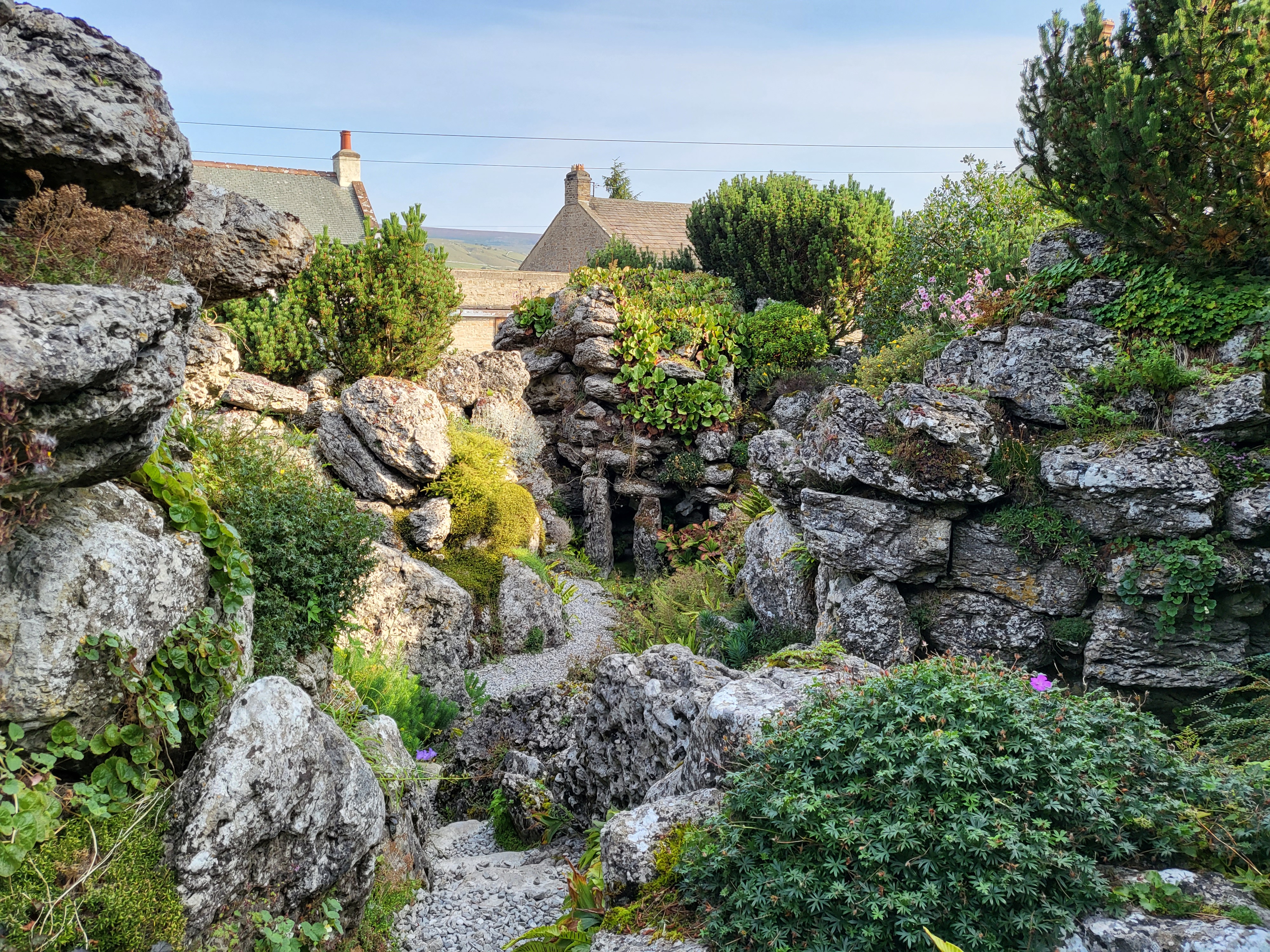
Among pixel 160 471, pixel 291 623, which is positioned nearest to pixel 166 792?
pixel 160 471

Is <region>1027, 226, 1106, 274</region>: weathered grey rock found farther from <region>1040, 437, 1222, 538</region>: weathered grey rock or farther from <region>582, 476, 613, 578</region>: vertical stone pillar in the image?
<region>582, 476, 613, 578</region>: vertical stone pillar

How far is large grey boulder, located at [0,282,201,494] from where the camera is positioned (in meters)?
2.66

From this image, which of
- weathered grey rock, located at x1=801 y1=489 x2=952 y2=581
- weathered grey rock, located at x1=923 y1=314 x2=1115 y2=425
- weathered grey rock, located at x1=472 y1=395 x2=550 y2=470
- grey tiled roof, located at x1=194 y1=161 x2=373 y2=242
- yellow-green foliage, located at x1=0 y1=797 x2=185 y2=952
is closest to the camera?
yellow-green foliage, located at x1=0 y1=797 x2=185 y2=952

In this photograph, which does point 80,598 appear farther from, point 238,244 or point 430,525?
point 430,525

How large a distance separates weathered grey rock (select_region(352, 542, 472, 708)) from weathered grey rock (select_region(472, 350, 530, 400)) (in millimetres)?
4653

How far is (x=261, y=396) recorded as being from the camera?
34.7ft

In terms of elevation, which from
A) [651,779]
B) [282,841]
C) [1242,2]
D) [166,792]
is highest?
[1242,2]

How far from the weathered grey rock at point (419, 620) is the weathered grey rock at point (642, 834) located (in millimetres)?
4959

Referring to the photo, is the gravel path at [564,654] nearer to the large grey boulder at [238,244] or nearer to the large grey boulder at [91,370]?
the large grey boulder at [238,244]

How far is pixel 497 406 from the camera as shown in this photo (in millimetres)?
12953

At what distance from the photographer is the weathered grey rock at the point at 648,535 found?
1429 centimetres

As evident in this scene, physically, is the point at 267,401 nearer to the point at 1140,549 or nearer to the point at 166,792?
the point at 166,792

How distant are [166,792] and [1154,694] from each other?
7.39 m

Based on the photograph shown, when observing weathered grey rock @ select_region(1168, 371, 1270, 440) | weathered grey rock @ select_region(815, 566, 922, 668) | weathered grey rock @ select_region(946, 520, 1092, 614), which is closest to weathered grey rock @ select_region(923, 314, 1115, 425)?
weathered grey rock @ select_region(1168, 371, 1270, 440)
